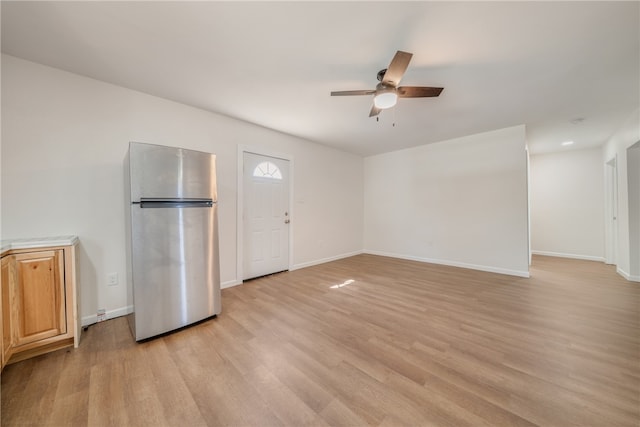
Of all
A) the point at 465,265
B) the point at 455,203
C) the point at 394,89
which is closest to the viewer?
the point at 394,89

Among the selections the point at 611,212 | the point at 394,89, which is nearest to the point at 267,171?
the point at 394,89

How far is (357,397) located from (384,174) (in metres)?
4.92

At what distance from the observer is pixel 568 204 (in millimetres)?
5309

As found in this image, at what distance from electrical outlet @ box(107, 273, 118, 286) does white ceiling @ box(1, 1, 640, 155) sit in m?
2.07

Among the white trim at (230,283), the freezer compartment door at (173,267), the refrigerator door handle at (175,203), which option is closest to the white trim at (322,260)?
the white trim at (230,283)

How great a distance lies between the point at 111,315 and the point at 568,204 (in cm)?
874

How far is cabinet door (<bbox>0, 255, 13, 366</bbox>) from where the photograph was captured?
1525 mm

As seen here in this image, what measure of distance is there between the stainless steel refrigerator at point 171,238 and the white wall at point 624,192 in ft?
19.3

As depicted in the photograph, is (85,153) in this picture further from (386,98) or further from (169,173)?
(386,98)

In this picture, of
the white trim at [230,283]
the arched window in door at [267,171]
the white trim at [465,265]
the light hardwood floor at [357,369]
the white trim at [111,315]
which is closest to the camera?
the light hardwood floor at [357,369]

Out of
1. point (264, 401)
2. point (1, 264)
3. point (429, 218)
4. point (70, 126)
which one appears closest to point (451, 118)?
point (429, 218)

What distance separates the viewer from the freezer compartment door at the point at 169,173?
1955mm

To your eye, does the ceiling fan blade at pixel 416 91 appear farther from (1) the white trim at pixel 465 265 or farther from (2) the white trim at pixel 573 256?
(2) the white trim at pixel 573 256

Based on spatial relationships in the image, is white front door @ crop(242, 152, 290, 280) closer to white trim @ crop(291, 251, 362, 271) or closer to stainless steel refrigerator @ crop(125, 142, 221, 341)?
white trim @ crop(291, 251, 362, 271)
